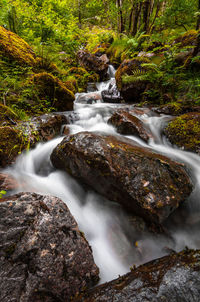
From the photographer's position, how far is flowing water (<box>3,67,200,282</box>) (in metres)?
1.97

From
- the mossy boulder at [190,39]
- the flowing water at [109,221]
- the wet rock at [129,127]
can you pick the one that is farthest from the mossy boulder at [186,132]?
the mossy boulder at [190,39]

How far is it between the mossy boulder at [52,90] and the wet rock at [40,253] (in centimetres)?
370

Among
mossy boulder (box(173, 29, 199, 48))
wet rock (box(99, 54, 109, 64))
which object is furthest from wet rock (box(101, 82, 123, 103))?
wet rock (box(99, 54, 109, 64))

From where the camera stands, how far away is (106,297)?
3.96 feet

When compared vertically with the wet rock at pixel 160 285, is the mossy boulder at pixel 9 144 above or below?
above

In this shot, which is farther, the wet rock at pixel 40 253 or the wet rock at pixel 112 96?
the wet rock at pixel 112 96

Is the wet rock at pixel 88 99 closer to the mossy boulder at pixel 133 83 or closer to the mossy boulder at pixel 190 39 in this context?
the mossy boulder at pixel 133 83

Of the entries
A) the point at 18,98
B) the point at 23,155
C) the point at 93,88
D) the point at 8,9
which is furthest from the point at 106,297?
the point at 8,9

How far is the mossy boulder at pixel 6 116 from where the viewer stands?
3.07 m

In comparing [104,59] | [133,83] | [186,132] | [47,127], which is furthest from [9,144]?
[104,59]

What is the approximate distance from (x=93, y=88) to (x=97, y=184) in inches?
313

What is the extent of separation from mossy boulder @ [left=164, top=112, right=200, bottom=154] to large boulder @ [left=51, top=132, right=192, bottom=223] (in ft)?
3.94

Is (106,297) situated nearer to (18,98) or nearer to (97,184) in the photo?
(97,184)

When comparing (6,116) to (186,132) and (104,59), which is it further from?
(104,59)
